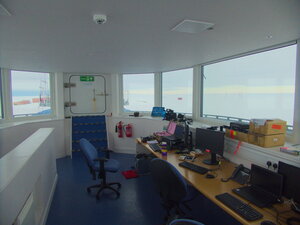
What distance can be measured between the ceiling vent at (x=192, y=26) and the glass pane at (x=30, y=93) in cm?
429

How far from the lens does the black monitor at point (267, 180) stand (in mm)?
1609

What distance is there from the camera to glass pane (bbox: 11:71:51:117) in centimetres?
442

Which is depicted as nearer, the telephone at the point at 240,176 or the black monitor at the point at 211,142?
the telephone at the point at 240,176

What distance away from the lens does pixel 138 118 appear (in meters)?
5.11

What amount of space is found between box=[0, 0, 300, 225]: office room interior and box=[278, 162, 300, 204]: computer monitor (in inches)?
4.1

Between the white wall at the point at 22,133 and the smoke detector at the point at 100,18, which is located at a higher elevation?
the smoke detector at the point at 100,18

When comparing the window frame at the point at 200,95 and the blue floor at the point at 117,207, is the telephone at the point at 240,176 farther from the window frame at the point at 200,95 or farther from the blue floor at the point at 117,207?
the window frame at the point at 200,95

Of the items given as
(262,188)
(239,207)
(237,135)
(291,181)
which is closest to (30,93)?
(237,135)

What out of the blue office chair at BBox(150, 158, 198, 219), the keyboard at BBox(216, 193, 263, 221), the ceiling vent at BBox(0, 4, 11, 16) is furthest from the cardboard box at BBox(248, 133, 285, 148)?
the ceiling vent at BBox(0, 4, 11, 16)

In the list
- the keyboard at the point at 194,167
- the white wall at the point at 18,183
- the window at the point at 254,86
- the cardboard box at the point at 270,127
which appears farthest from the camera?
the window at the point at 254,86

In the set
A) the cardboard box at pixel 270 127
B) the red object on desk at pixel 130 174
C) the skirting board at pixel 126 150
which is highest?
the cardboard box at pixel 270 127

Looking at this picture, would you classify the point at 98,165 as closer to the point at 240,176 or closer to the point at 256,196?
the point at 240,176

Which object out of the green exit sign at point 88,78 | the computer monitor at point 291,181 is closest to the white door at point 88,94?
the green exit sign at point 88,78

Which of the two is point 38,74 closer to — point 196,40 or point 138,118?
point 138,118
